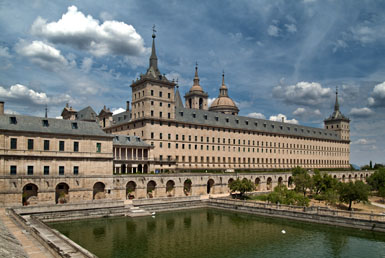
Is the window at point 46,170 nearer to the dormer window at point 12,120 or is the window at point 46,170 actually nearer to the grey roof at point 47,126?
the grey roof at point 47,126

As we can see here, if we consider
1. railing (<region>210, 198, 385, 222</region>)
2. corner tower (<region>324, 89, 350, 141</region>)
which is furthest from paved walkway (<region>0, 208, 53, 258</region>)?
corner tower (<region>324, 89, 350, 141</region>)

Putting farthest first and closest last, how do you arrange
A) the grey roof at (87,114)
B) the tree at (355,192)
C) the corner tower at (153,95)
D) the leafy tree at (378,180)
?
the grey roof at (87,114)
the leafy tree at (378,180)
the corner tower at (153,95)
the tree at (355,192)

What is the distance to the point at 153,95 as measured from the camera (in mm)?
70250

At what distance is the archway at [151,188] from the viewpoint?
190 feet

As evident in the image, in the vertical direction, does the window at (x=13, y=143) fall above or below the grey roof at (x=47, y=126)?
below

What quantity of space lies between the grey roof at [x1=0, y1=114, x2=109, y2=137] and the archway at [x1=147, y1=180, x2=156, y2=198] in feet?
40.3

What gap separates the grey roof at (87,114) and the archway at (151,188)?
3435cm

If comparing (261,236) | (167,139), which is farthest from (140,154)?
(261,236)

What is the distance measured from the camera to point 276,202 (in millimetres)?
53125

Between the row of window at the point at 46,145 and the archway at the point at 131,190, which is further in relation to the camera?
the archway at the point at 131,190

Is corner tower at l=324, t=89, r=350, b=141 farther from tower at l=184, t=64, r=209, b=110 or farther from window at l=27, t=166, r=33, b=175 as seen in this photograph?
window at l=27, t=166, r=33, b=175

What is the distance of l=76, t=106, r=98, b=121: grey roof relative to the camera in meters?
85.3

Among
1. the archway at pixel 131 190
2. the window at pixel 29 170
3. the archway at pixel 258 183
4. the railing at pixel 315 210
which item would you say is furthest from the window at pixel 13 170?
the archway at pixel 258 183

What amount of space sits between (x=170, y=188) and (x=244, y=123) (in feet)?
127
